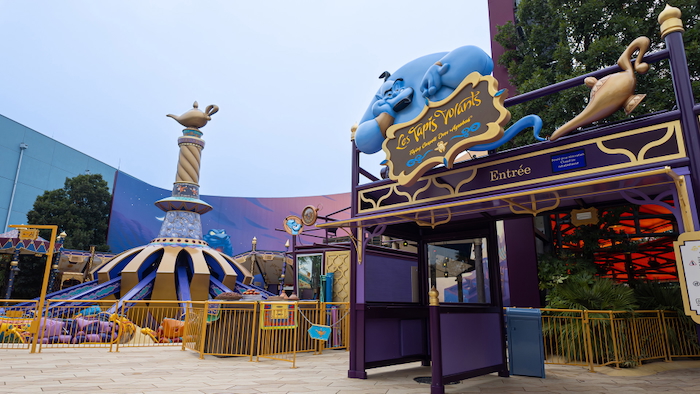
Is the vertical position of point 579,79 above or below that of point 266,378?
above

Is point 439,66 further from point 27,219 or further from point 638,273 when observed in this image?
point 27,219

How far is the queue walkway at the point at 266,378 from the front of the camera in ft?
19.2

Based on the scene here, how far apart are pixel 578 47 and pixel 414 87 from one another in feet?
24.3

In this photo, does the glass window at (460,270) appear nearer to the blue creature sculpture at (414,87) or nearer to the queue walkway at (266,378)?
the queue walkway at (266,378)

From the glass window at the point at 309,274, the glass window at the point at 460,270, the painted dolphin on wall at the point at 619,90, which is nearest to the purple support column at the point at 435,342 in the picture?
the glass window at the point at 460,270

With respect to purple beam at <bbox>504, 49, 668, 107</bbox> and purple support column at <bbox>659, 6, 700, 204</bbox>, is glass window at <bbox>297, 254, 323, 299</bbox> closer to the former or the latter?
purple beam at <bbox>504, 49, 668, 107</bbox>

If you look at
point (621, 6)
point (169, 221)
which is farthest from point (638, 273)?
point (169, 221)

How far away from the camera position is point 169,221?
21297 mm

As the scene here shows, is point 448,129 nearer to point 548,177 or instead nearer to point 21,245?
point 548,177

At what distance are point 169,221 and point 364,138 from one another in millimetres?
16859

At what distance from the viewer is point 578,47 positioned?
1198 centimetres

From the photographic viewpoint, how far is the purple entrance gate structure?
15.8ft

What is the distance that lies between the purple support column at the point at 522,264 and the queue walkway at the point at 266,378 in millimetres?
2516

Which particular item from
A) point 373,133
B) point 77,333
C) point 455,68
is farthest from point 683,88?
point 77,333
